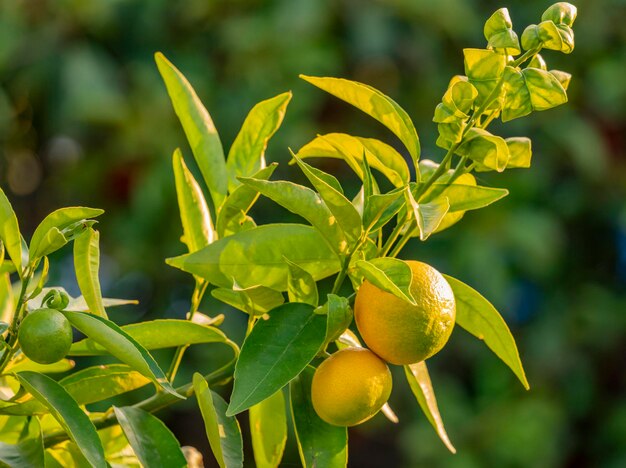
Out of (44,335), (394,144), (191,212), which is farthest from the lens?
(394,144)

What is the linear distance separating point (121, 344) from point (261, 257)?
8cm

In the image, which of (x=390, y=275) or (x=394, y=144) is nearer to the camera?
(x=390, y=275)

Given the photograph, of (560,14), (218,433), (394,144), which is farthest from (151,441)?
(394,144)

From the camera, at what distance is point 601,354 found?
2307mm

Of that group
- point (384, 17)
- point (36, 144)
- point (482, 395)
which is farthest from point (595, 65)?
point (36, 144)

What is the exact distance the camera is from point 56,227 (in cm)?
42

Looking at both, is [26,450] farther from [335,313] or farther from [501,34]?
[501,34]

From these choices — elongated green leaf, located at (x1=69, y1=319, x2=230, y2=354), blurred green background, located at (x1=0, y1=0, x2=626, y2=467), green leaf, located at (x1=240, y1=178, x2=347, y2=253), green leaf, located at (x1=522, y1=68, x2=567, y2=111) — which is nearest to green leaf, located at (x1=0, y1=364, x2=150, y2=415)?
elongated green leaf, located at (x1=69, y1=319, x2=230, y2=354)

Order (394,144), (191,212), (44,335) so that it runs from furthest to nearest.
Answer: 1. (394,144)
2. (191,212)
3. (44,335)

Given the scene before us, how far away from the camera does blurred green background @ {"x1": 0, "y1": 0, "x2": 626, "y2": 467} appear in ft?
6.88

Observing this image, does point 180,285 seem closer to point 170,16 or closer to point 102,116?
point 102,116

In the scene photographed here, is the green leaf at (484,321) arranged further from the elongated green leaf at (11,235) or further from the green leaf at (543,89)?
the elongated green leaf at (11,235)

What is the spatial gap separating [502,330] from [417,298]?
62 mm

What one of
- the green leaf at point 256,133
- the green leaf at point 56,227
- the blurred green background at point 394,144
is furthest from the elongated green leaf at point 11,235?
the blurred green background at point 394,144
